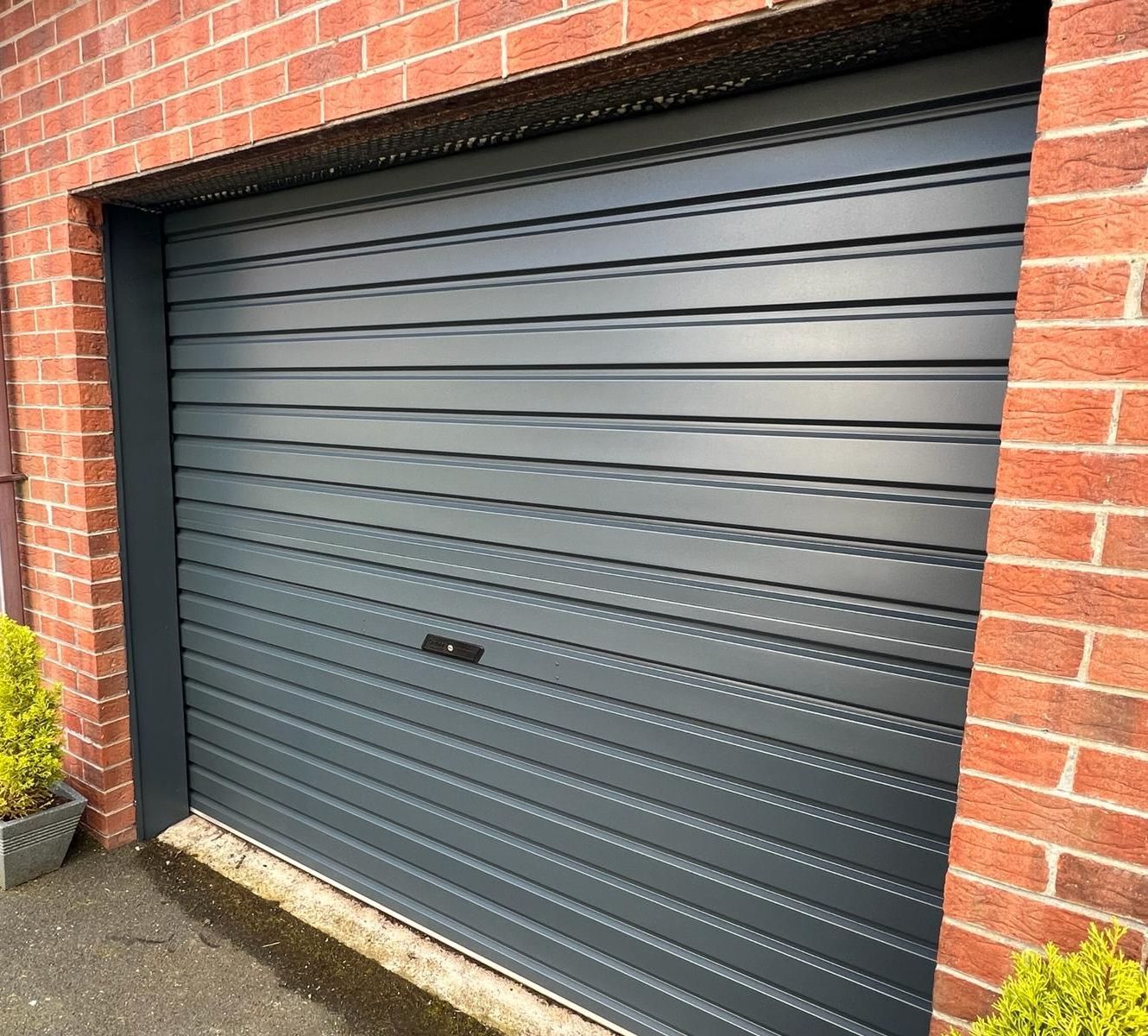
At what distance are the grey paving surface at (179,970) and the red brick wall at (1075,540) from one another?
1.78 meters

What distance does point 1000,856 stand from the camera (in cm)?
129

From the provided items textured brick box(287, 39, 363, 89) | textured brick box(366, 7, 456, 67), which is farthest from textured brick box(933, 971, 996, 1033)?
textured brick box(287, 39, 363, 89)

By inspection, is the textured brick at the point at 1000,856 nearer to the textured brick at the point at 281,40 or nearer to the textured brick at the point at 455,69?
the textured brick at the point at 455,69

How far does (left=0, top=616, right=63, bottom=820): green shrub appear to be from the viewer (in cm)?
279

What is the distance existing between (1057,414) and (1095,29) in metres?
0.55

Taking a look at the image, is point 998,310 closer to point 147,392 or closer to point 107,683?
point 147,392

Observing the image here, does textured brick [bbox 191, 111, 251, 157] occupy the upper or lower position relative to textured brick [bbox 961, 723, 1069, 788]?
upper

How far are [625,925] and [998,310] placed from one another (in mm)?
1831

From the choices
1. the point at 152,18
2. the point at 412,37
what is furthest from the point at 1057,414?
the point at 152,18

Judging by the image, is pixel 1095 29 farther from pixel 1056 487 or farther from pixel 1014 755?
pixel 1014 755

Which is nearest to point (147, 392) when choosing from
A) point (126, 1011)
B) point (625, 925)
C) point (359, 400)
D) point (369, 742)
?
point (359, 400)

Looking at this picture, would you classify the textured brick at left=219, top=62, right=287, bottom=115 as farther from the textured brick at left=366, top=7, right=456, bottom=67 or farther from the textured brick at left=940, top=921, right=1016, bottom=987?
the textured brick at left=940, top=921, right=1016, bottom=987

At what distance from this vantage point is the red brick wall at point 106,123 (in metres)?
1.80

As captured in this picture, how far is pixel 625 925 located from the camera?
7.20ft
